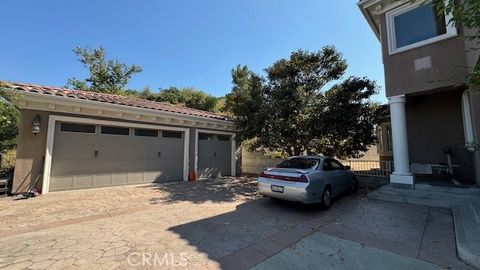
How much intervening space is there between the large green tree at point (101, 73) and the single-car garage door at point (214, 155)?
808 inches

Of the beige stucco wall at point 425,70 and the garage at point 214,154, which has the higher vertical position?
the beige stucco wall at point 425,70

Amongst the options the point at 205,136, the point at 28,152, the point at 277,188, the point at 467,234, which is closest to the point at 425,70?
the point at 467,234

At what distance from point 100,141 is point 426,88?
11.7 m

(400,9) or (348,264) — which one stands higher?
(400,9)

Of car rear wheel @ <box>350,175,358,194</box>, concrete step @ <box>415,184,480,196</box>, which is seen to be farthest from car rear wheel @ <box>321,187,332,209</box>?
concrete step @ <box>415,184,480,196</box>

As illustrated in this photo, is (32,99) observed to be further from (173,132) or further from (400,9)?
(400,9)

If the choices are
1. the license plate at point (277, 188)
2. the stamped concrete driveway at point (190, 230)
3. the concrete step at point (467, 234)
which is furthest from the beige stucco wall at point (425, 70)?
the license plate at point (277, 188)

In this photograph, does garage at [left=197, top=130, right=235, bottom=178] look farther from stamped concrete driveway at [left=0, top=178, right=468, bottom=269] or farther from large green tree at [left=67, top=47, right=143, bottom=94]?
large green tree at [left=67, top=47, right=143, bottom=94]

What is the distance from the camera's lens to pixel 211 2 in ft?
31.7

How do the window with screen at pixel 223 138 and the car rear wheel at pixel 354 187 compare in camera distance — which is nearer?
the car rear wheel at pixel 354 187

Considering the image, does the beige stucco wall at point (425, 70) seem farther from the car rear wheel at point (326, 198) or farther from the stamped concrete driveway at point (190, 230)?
the car rear wheel at point (326, 198)

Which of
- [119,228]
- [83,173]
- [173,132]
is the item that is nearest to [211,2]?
[173,132]

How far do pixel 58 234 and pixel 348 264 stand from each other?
203 inches

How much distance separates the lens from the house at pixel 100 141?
24.8 ft
